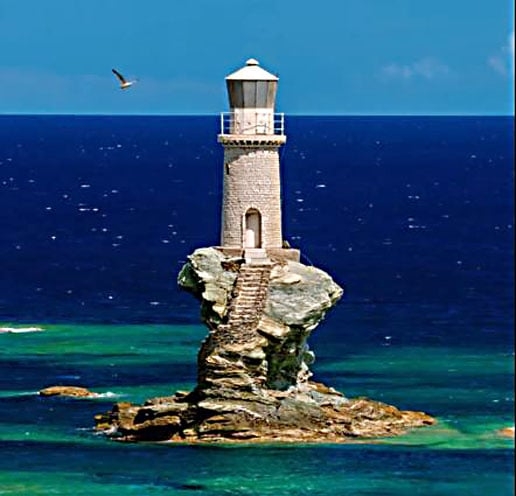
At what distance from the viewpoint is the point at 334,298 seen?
76312 mm

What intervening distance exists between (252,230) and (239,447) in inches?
327

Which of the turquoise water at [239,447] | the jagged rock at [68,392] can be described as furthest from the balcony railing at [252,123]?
the jagged rock at [68,392]

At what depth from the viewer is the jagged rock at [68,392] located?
83625 mm

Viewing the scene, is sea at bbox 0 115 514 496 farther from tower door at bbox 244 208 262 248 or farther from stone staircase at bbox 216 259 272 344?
tower door at bbox 244 208 262 248

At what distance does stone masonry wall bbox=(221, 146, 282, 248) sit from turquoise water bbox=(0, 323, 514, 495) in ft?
27.3

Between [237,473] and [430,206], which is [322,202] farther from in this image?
[237,473]

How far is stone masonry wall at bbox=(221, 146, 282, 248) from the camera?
75625mm

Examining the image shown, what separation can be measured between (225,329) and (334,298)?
14.4 ft

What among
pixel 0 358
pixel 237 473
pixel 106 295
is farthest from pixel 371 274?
pixel 237 473

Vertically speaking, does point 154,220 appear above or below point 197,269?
above

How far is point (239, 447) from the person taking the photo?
235 ft

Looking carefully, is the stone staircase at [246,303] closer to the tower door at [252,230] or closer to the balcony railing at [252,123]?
the tower door at [252,230]

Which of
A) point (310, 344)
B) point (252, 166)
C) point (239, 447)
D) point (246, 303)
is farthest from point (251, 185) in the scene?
point (310, 344)

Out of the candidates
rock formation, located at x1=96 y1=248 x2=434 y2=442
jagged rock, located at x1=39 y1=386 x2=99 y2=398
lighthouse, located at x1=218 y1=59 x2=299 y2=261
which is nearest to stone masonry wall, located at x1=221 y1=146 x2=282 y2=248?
lighthouse, located at x1=218 y1=59 x2=299 y2=261
